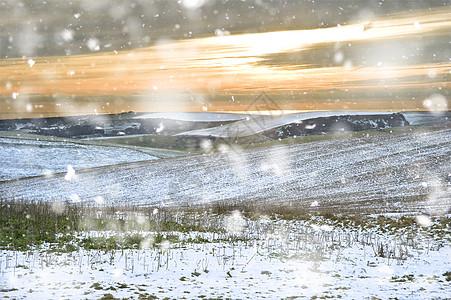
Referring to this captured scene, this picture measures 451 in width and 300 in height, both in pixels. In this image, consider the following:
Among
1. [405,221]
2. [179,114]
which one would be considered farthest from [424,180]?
[179,114]

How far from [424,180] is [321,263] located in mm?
21290

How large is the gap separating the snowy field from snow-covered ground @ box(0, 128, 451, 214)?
9.28m

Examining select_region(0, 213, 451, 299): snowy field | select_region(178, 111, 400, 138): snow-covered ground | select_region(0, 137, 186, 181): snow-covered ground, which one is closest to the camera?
select_region(0, 213, 451, 299): snowy field

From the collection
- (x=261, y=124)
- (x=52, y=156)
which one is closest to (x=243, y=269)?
(x=52, y=156)

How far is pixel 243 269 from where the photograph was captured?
11578mm

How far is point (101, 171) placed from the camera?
145 ft

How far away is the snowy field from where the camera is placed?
9.68 meters

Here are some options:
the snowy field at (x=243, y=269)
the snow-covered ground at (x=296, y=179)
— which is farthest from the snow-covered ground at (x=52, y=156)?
the snowy field at (x=243, y=269)

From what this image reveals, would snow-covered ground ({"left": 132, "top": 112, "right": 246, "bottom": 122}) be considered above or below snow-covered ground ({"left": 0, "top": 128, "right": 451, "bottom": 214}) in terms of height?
above

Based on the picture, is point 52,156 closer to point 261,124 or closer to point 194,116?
point 261,124

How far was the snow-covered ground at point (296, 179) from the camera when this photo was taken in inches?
1087

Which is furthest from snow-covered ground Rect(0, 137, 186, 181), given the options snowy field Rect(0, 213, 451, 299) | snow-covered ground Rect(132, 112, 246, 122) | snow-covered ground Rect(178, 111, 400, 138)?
snow-covered ground Rect(132, 112, 246, 122)

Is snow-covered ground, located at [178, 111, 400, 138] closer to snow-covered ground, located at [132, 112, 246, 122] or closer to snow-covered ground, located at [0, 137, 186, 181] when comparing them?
snow-covered ground, located at [0, 137, 186, 181]

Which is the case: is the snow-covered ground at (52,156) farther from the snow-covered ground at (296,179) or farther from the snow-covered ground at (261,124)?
the snow-covered ground at (261,124)
